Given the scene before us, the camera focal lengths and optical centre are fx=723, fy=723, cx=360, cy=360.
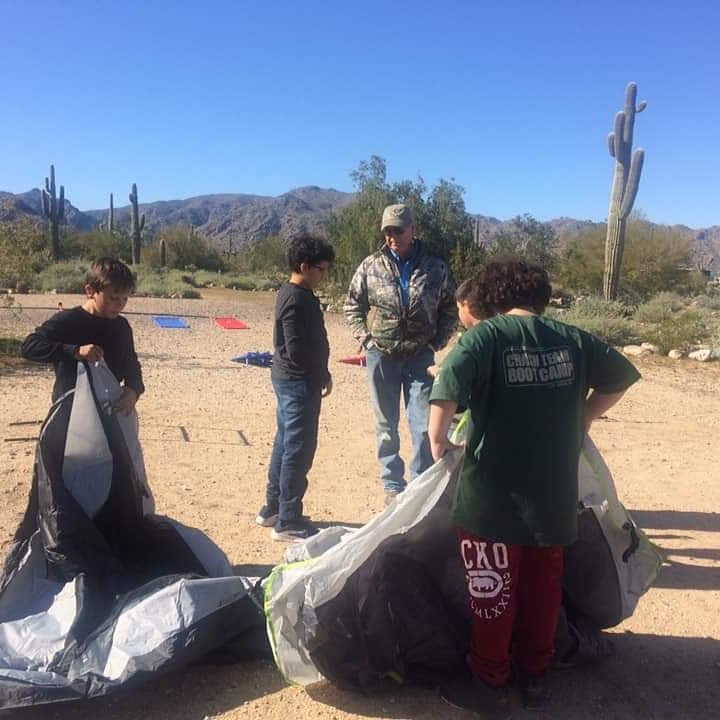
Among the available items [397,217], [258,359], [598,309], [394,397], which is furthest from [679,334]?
[397,217]

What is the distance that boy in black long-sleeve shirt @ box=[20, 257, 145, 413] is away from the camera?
3.04 metres

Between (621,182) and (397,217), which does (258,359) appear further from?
(621,182)

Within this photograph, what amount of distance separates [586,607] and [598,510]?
15.6 inches

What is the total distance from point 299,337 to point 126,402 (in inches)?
40.8

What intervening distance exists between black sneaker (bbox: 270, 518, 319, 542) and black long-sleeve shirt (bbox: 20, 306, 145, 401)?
3.95 ft

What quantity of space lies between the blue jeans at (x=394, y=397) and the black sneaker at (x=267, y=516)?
0.71 metres

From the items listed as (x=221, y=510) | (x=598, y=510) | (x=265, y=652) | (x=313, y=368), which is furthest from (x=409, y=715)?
(x=221, y=510)

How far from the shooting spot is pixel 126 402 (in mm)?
3160

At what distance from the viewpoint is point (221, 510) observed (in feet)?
14.5

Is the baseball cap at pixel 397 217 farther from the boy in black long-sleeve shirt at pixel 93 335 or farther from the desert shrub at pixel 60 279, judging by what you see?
the desert shrub at pixel 60 279

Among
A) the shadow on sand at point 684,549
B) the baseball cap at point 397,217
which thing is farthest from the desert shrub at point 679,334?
the baseball cap at point 397,217

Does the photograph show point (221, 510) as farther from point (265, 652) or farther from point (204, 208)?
point (204, 208)

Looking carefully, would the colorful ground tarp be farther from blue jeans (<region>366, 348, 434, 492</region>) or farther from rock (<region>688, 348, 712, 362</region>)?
blue jeans (<region>366, 348, 434, 492</region>)

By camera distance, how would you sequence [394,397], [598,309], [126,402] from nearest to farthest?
[126,402] → [394,397] → [598,309]
